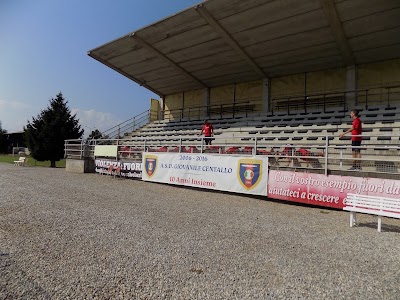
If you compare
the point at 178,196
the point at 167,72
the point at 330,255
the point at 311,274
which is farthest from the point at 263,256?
the point at 167,72

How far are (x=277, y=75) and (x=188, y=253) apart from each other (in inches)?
741

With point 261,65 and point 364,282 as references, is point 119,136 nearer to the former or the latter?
point 261,65

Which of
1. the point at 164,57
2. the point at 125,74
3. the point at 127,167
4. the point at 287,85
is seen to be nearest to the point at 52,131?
the point at 125,74

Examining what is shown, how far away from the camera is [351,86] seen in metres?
17.7

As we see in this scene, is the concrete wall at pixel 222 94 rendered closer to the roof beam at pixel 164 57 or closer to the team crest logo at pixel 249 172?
the roof beam at pixel 164 57

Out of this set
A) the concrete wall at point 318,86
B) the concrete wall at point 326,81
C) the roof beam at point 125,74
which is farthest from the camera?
the roof beam at point 125,74

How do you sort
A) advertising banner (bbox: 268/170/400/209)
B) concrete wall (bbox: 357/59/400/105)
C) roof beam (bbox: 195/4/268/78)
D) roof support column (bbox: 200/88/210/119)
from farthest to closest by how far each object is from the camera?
roof support column (bbox: 200/88/210/119) < concrete wall (bbox: 357/59/400/105) < roof beam (bbox: 195/4/268/78) < advertising banner (bbox: 268/170/400/209)

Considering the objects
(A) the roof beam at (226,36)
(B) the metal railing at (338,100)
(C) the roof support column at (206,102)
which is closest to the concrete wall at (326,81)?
(B) the metal railing at (338,100)

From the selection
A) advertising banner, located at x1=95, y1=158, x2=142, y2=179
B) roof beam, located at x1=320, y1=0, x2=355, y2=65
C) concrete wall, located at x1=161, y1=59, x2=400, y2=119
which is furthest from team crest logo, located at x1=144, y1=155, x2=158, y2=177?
concrete wall, located at x1=161, y1=59, x2=400, y2=119

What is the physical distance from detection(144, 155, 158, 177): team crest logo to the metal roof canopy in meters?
8.18

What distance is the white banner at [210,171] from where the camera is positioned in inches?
370

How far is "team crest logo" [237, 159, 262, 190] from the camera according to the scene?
935cm

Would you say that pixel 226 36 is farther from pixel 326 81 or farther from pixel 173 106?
pixel 173 106

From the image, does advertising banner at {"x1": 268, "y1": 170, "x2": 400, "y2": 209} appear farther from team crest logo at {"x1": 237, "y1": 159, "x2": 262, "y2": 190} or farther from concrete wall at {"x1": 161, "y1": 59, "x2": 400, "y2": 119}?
concrete wall at {"x1": 161, "y1": 59, "x2": 400, "y2": 119}
